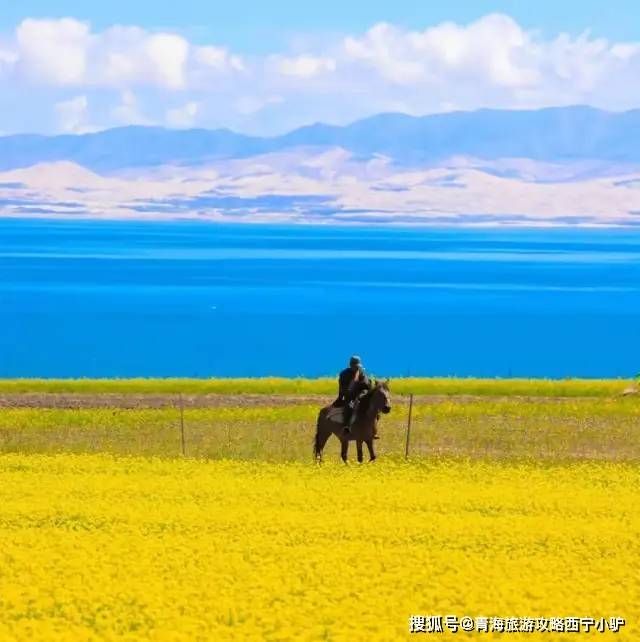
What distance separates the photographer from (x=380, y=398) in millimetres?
36438

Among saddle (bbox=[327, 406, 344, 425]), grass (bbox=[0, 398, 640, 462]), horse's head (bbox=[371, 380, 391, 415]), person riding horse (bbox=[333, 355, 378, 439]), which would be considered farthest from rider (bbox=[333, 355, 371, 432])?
grass (bbox=[0, 398, 640, 462])

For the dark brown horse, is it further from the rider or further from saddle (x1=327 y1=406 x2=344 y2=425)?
the rider

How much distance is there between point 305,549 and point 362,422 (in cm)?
1326

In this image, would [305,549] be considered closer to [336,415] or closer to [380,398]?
[380,398]

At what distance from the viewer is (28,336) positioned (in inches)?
5832

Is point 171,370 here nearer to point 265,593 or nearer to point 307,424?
point 307,424

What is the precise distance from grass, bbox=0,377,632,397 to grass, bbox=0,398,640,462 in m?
4.73

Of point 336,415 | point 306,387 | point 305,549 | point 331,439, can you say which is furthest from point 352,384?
point 306,387

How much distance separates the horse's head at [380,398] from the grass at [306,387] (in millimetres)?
27291

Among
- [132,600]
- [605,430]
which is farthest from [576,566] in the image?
[605,430]

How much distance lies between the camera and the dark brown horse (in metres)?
36.5

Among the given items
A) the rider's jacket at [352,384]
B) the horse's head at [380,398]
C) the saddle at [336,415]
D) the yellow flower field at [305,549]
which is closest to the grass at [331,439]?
the saddle at [336,415]

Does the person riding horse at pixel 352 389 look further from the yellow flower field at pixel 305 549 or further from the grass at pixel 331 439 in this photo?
the grass at pixel 331 439

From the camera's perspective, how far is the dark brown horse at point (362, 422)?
3650 cm
